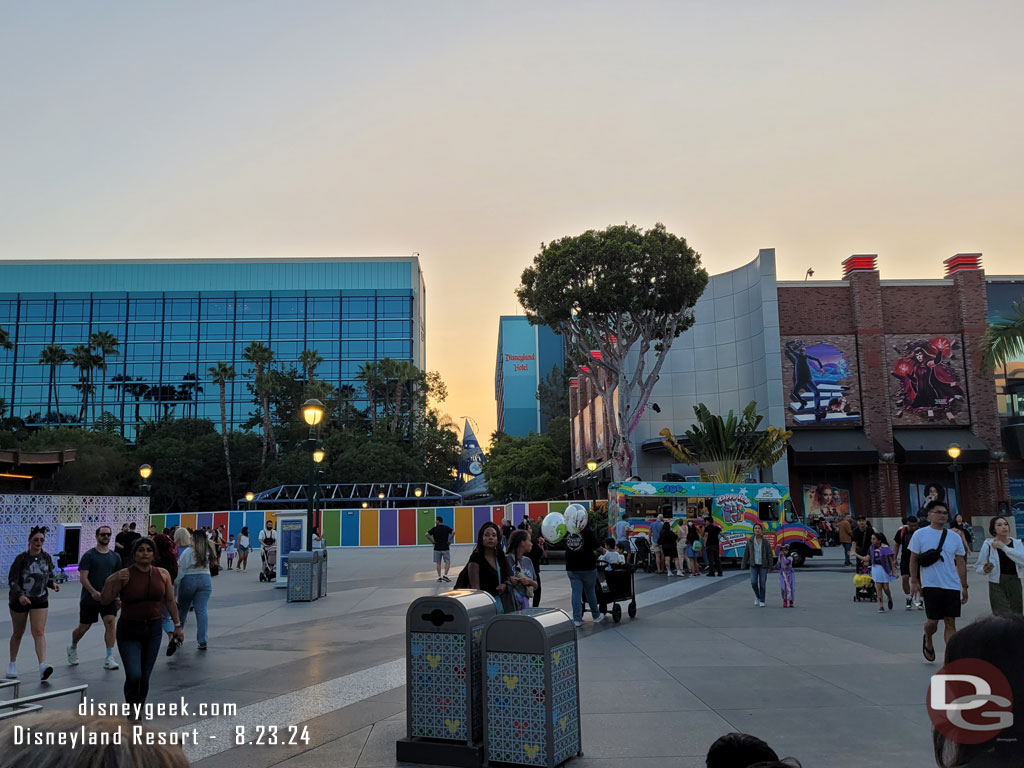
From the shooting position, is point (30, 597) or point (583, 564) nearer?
point (30, 597)

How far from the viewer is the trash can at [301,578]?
17.8 meters

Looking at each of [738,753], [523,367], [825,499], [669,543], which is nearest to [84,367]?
[825,499]

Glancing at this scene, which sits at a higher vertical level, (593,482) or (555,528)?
(593,482)

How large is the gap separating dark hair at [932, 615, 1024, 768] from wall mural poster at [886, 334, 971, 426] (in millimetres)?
41946

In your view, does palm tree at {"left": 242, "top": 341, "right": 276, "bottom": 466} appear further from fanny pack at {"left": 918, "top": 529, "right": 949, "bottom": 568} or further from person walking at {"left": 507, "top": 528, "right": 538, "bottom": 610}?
fanny pack at {"left": 918, "top": 529, "right": 949, "bottom": 568}

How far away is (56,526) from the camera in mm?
25938

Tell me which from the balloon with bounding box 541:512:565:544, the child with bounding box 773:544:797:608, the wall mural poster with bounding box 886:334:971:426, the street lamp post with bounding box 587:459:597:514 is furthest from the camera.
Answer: the wall mural poster with bounding box 886:334:971:426

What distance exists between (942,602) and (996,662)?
854 centimetres

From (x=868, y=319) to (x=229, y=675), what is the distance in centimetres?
3772

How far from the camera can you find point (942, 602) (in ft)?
30.0

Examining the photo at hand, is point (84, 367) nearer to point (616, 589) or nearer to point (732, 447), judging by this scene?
point (732, 447)

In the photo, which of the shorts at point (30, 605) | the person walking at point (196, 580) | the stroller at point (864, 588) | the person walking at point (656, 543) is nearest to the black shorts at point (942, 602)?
the stroller at point (864, 588)

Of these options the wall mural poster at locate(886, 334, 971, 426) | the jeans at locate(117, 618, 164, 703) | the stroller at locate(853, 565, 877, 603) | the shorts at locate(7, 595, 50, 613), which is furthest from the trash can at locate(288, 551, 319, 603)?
the wall mural poster at locate(886, 334, 971, 426)

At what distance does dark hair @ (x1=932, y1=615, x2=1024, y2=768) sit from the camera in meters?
1.72
